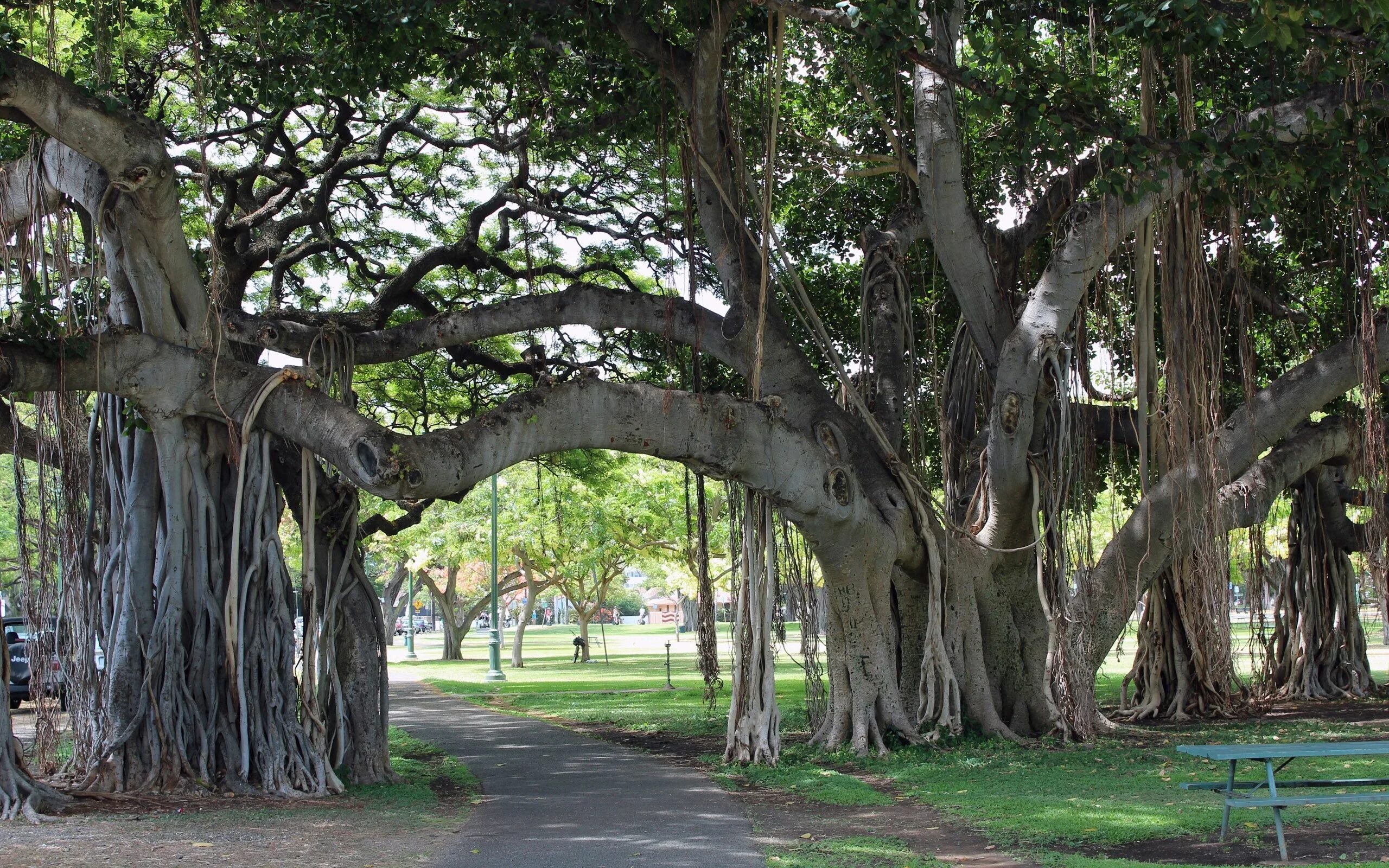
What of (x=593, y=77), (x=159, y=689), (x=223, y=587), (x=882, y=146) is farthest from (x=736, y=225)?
(x=159, y=689)

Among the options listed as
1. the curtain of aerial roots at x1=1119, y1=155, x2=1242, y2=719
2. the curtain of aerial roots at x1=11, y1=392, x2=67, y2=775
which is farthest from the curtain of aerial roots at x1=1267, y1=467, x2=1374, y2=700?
the curtain of aerial roots at x1=11, y1=392, x2=67, y2=775

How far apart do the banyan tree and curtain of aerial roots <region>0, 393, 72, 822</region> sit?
0.11 meters

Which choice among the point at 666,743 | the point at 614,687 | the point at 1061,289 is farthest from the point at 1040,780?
the point at 614,687

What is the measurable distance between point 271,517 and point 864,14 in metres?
4.80

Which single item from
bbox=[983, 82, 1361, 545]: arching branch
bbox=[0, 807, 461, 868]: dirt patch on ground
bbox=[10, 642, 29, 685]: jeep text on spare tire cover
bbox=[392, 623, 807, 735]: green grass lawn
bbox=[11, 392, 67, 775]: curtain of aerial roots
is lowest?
bbox=[392, 623, 807, 735]: green grass lawn

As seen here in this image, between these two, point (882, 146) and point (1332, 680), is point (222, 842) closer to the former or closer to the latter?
point (882, 146)

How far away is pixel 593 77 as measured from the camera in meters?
Answer: 10.7

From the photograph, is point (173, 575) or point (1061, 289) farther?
point (1061, 289)

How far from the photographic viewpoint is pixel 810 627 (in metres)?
10.4

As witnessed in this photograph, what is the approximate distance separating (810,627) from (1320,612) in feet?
23.3

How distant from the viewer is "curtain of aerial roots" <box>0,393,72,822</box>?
21.8 feet

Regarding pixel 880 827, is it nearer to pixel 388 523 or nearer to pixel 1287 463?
pixel 388 523

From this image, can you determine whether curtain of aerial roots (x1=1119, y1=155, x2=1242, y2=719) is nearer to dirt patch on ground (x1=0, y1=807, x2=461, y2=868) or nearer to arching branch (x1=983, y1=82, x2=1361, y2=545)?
arching branch (x1=983, y1=82, x2=1361, y2=545)

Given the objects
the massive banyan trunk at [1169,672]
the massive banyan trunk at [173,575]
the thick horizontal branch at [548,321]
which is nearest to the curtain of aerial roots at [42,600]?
the massive banyan trunk at [173,575]
